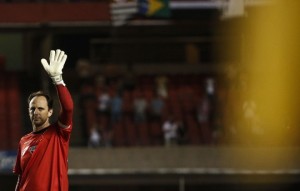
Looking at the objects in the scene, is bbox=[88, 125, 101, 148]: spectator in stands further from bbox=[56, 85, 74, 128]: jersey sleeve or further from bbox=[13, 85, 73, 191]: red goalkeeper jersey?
bbox=[56, 85, 74, 128]: jersey sleeve

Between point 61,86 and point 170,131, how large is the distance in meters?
16.0

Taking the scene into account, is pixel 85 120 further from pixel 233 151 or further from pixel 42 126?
pixel 42 126

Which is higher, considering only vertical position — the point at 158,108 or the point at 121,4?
the point at 121,4

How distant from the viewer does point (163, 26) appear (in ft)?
88.1

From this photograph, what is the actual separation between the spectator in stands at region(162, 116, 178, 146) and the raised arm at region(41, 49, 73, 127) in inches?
616

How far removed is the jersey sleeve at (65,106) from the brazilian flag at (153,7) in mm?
14188

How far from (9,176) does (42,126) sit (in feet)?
50.0

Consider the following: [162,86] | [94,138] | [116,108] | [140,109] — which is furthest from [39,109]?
[162,86]

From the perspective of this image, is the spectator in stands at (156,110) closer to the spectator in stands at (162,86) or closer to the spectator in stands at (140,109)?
the spectator in stands at (140,109)

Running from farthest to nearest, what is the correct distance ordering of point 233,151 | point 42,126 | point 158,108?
point 158,108 < point 233,151 < point 42,126

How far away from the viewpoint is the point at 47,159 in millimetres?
7480

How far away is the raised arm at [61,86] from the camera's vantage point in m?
7.25

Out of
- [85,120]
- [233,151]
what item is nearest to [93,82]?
[85,120]

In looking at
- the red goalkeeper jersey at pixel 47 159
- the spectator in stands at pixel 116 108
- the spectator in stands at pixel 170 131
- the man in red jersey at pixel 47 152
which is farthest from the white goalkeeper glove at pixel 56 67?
the spectator in stands at pixel 116 108
